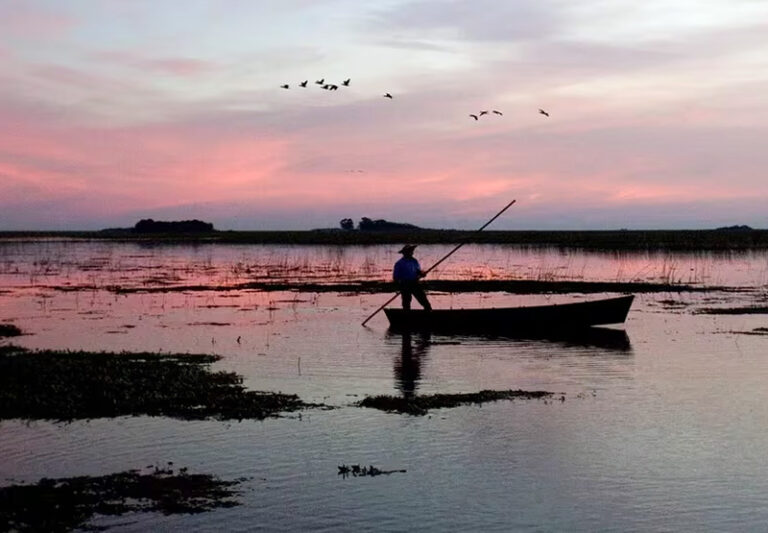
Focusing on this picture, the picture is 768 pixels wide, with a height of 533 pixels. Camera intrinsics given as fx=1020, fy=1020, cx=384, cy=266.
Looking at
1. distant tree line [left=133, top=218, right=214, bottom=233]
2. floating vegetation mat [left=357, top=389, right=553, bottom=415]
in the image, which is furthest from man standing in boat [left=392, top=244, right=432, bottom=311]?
distant tree line [left=133, top=218, right=214, bottom=233]

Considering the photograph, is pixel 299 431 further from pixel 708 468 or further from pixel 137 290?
pixel 137 290

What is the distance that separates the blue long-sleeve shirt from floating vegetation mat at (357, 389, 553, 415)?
35.9 ft

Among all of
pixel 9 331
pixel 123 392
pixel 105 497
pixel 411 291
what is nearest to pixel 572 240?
pixel 411 291

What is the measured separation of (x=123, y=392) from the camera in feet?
49.2

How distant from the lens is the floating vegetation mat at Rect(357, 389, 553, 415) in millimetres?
14484

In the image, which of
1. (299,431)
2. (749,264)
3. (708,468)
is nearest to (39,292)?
(299,431)

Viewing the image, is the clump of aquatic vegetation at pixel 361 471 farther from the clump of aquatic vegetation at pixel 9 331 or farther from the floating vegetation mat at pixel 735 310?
the floating vegetation mat at pixel 735 310

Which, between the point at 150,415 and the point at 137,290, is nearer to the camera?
the point at 150,415

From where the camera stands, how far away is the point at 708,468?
36.6 ft

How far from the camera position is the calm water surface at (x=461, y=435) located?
381 inches

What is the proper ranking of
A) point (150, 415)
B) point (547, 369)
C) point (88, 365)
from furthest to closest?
1. point (547, 369)
2. point (88, 365)
3. point (150, 415)

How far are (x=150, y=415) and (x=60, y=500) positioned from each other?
415 centimetres

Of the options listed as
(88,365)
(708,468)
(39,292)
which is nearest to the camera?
(708,468)

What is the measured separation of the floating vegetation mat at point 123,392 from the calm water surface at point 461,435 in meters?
0.53
